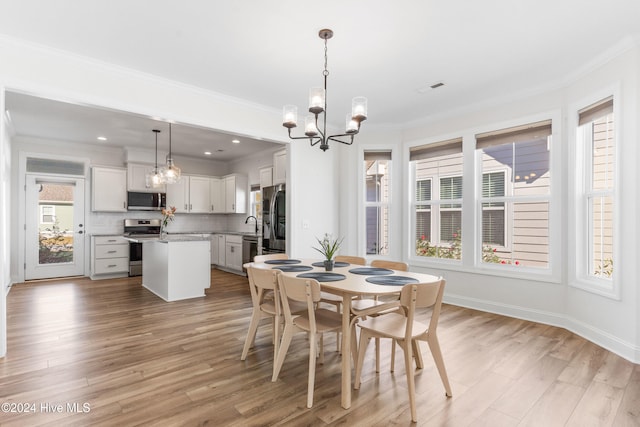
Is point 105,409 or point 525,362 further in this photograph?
point 525,362

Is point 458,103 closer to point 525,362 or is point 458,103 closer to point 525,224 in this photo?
point 525,224

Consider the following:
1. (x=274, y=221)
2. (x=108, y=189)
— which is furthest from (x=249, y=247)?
(x=108, y=189)

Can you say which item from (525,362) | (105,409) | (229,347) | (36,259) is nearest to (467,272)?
(525,362)

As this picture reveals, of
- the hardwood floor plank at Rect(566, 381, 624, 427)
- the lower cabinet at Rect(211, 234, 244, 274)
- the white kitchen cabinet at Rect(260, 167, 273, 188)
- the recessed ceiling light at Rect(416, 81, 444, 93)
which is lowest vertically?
the hardwood floor plank at Rect(566, 381, 624, 427)

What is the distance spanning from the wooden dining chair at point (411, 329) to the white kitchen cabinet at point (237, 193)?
5758 mm

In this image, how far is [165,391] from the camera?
7.43 feet

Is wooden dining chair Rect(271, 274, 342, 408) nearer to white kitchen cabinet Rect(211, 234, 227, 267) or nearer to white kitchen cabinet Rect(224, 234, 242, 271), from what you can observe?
white kitchen cabinet Rect(224, 234, 242, 271)

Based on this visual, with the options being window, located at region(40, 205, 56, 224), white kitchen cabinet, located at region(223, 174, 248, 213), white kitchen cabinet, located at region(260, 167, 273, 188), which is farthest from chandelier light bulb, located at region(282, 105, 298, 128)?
window, located at region(40, 205, 56, 224)

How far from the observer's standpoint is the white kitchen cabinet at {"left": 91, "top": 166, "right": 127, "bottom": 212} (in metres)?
6.59

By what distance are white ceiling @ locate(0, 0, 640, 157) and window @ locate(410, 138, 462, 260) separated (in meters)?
0.96

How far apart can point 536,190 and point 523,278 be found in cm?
105

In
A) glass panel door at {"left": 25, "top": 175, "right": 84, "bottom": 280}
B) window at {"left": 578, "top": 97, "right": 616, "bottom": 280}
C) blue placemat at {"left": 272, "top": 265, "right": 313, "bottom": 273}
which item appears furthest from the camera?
glass panel door at {"left": 25, "top": 175, "right": 84, "bottom": 280}

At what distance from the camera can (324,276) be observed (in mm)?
2576

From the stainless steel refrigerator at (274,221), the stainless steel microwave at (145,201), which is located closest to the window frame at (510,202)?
the stainless steel refrigerator at (274,221)
